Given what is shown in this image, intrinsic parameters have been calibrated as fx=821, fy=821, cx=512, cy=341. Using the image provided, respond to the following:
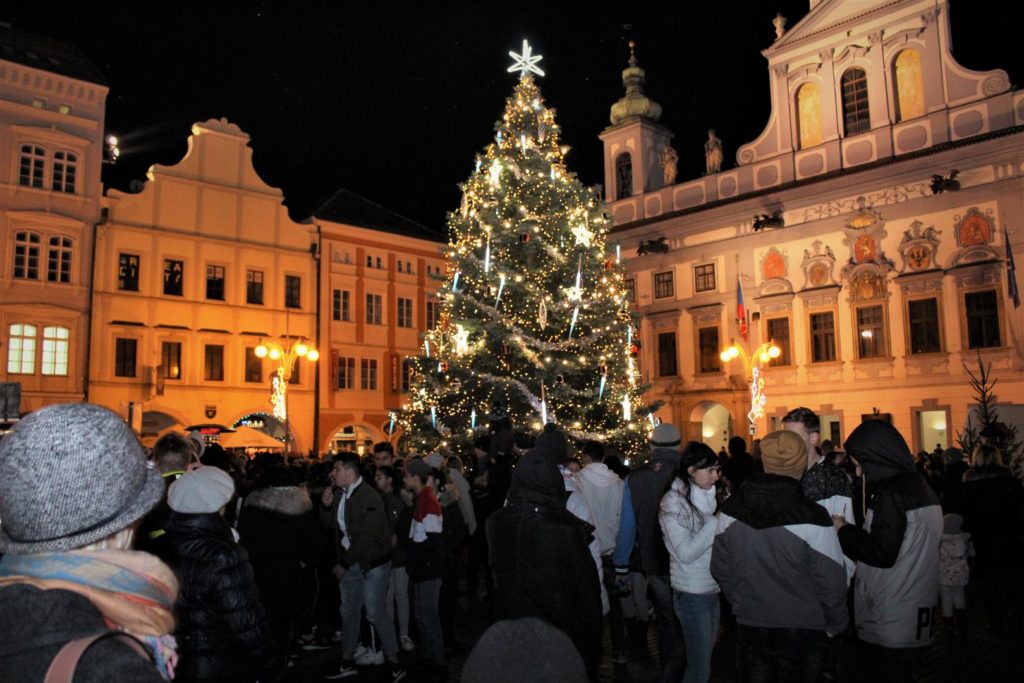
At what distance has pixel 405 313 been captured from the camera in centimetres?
3912

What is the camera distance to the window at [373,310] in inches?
1487

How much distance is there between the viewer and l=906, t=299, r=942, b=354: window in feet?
86.8

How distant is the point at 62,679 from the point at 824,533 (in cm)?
372

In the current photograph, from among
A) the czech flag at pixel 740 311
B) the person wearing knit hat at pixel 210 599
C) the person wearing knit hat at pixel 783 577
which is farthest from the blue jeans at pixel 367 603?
the czech flag at pixel 740 311

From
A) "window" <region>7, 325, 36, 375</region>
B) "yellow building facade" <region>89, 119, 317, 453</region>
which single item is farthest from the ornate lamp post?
"window" <region>7, 325, 36, 375</region>

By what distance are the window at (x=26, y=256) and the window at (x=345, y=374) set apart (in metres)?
12.3

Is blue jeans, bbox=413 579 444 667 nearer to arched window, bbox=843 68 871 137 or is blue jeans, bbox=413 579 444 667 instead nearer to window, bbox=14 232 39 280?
window, bbox=14 232 39 280

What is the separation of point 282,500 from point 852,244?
25915 millimetres

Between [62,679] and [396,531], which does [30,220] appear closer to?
[396,531]

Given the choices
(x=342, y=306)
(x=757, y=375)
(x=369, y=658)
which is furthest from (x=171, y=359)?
(x=369, y=658)

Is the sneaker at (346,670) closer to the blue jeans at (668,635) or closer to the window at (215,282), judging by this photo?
the blue jeans at (668,635)

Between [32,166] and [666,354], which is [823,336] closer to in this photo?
[666,354]

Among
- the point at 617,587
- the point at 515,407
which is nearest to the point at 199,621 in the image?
the point at 617,587

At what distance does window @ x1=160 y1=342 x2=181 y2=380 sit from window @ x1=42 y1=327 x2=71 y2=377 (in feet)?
10.9
